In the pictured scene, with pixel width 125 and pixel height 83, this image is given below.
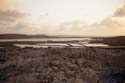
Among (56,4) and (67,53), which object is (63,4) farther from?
(67,53)

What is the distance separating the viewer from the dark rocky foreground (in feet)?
14.7

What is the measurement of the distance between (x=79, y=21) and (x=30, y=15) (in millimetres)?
1072

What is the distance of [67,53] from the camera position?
190 inches

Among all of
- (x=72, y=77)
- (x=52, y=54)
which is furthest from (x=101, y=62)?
(x=52, y=54)

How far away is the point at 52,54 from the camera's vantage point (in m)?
Result: 4.72

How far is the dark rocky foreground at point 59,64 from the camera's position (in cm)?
448

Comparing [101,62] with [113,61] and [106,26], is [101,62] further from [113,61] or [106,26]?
[106,26]

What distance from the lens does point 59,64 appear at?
4.71 meters

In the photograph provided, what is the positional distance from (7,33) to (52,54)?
1.05m

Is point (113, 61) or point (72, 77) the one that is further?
point (113, 61)

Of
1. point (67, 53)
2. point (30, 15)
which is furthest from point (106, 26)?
point (30, 15)

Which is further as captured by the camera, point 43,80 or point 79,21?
point 79,21

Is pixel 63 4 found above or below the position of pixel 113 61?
above

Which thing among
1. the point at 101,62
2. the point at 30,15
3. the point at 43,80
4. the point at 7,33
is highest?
the point at 30,15
